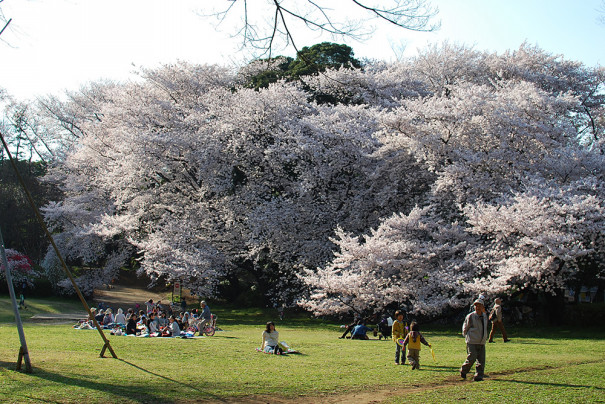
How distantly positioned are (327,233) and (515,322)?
31.7ft

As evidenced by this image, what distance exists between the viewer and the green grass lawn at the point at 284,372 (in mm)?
8477

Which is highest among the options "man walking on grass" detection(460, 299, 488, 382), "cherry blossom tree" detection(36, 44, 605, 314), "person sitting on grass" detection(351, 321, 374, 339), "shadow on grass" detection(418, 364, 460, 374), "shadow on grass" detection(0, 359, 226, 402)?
"cherry blossom tree" detection(36, 44, 605, 314)

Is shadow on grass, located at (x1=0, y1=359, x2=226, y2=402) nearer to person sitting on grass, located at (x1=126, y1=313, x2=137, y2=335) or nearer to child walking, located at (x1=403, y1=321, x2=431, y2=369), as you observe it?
child walking, located at (x1=403, y1=321, x2=431, y2=369)

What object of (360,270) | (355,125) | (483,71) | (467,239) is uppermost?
(483,71)

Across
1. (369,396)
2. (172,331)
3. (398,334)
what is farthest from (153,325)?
(369,396)

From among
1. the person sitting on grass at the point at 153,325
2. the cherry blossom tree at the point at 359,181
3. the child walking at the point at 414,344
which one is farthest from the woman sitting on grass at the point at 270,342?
the cherry blossom tree at the point at 359,181

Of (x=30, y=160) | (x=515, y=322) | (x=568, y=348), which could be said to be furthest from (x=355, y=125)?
(x=30, y=160)

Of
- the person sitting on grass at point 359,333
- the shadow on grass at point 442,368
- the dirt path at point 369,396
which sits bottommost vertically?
the dirt path at point 369,396

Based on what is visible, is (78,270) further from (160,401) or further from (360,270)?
(160,401)

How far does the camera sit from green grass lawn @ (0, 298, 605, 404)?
27.8 ft

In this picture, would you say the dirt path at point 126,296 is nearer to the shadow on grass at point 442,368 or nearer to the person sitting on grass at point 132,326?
the person sitting on grass at point 132,326

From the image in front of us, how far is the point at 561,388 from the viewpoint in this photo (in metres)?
8.95

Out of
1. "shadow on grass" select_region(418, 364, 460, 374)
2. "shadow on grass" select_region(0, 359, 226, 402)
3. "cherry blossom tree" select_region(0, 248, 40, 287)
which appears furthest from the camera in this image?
→ "cherry blossom tree" select_region(0, 248, 40, 287)

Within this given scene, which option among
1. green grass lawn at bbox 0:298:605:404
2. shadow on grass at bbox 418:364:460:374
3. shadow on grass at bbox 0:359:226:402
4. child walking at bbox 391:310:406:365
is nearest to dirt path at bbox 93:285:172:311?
green grass lawn at bbox 0:298:605:404
